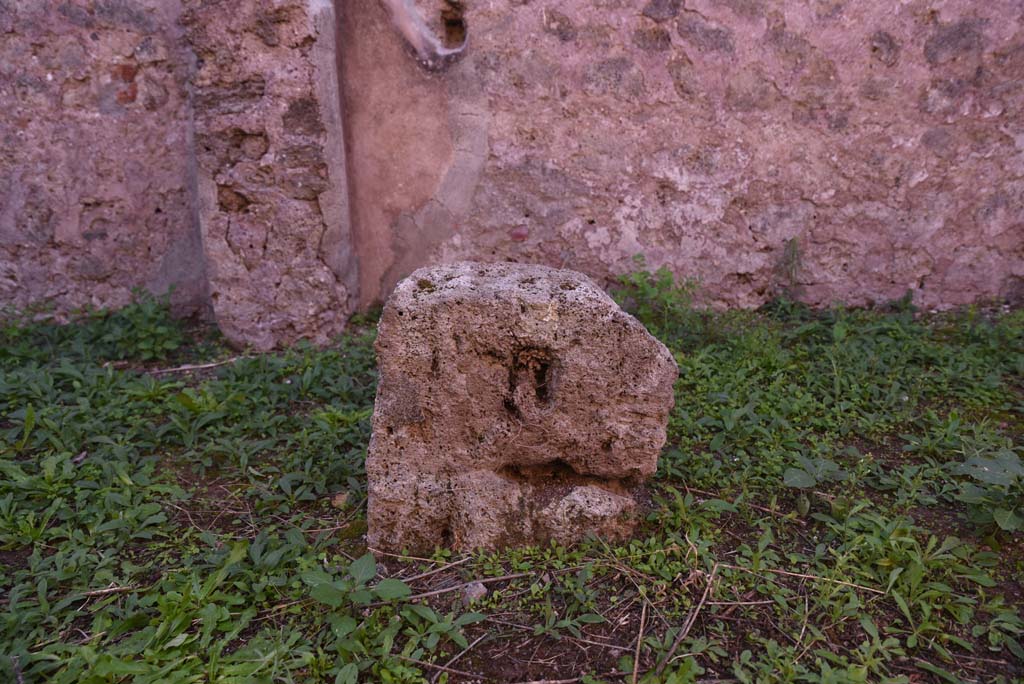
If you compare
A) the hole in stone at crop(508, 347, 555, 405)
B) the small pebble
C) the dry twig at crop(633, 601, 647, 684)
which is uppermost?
the hole in stone at crop(508, 347, 555, 405)

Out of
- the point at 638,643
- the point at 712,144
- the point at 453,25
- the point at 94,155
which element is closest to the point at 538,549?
the point at 638,643

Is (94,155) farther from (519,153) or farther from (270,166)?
(519,153)

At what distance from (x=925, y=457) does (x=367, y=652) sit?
2074 mm

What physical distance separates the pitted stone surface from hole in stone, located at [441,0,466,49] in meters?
2.03

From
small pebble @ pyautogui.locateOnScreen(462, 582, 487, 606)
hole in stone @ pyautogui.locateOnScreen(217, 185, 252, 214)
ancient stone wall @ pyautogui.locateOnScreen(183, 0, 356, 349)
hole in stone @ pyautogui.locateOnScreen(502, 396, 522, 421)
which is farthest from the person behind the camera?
hole in stone @ pyautogui.locateOnScreen(217, 185, 252, 214)

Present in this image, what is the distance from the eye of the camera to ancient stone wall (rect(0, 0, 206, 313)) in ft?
11.6

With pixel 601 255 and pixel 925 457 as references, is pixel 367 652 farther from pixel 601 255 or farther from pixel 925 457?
pixel 601 255

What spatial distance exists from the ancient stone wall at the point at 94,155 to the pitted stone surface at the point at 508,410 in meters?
2.49

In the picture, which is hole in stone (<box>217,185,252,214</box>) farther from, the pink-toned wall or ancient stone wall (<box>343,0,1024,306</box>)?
ancient stone wall (<box>343,0,1024,306</box>)

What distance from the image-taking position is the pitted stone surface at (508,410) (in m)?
1.96

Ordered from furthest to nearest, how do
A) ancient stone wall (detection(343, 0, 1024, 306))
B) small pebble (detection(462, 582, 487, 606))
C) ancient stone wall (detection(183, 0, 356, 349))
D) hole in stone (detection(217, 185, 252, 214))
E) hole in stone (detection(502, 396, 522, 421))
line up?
ancient stone wall (detection(343, 0, 1024, 306)), hole in stone (detection(217, 185, 252, 214)), ancient stone wall (detection(183, 0, 356, 349)), hole in stone (detection(502, 396, 522, 421)), small pebble (detection(462, 582, 487, 606))

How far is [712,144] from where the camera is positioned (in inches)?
148

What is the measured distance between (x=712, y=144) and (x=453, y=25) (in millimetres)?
1508

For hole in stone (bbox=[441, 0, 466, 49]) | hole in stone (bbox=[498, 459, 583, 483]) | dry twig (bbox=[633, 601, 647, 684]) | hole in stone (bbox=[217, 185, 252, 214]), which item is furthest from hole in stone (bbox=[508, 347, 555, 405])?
hole in stone (bbox=[441, 0, 466, 49])
